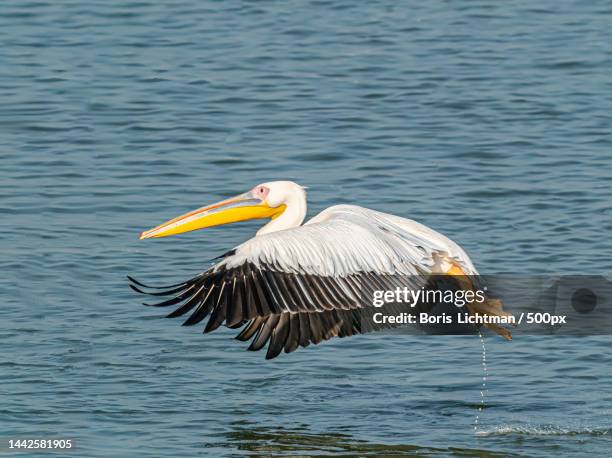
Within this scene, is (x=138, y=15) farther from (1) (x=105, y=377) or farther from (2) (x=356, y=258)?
(2) (x=356, y=258)

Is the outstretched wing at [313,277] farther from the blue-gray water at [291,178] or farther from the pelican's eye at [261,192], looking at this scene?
the blue-gray water at [291,178]

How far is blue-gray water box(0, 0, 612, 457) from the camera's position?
8789 millimetres

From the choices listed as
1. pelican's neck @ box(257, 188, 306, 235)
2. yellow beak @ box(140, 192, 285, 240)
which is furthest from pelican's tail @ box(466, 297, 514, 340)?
yellow beak @ box(140, 192, 285, 240)

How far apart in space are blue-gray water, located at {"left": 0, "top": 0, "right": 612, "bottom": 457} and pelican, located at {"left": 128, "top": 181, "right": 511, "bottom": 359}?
70cm

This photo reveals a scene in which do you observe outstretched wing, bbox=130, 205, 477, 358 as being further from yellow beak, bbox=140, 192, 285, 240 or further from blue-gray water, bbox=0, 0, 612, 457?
blue-gray water, bbox=0, 0, 612, 457

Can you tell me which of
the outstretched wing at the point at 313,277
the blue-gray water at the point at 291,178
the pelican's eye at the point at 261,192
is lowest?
the blue-gray water at the point at 291,178

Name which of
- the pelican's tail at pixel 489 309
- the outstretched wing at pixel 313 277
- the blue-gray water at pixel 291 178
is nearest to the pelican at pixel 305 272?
the outstretched wing at pixel 313 277

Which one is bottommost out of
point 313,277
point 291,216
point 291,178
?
point 291,178

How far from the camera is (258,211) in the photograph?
29.1 ft

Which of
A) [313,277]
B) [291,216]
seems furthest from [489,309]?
[313,277]

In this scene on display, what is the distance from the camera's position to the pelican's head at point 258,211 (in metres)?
8.57

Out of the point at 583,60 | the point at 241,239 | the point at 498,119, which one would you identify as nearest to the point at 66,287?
the point at 241,239

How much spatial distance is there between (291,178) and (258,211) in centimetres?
404

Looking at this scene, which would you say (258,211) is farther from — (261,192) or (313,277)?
(313,277)
